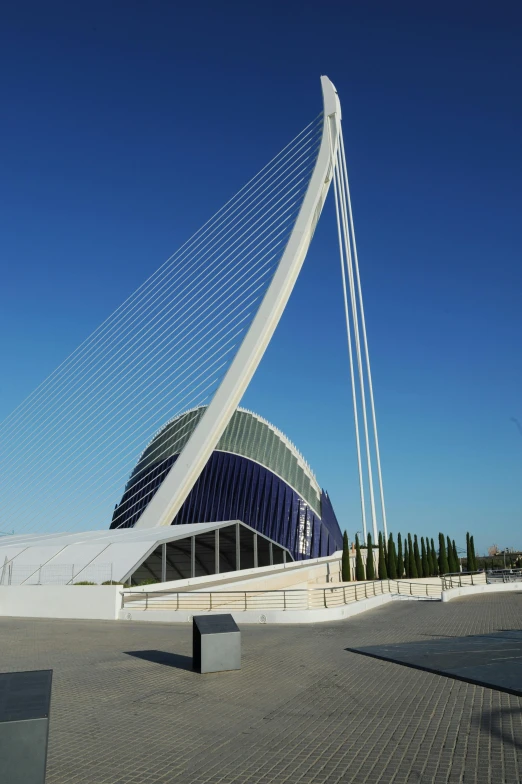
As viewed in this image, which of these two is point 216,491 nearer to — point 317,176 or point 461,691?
point 317,176

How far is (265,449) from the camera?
177 ft

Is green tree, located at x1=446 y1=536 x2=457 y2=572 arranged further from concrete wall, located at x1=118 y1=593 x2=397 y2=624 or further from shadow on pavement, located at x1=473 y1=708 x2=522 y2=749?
shadow on pavement, located at x1=473 y1=708 x2=522 y2=749

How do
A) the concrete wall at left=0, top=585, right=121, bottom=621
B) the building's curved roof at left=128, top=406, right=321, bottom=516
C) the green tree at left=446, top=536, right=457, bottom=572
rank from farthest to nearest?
the building's curved roof at left=128, top=406, right=321, bottom=516 → the green tree at left=446, top=536, right=457, bottom=572 → the concrete wall at left=0, top=585, right=121, bottom=621

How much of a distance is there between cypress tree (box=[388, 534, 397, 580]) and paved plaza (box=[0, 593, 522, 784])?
22115 millimetres

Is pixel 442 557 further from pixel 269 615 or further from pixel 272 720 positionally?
pixel 272 720

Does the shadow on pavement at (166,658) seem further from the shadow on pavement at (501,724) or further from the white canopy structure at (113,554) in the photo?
the white canopy structure at (113,554)

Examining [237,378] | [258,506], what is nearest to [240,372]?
[237,378]

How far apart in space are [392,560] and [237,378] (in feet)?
46.3

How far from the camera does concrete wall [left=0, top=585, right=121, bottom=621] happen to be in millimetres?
18047

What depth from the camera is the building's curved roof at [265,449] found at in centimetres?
5147

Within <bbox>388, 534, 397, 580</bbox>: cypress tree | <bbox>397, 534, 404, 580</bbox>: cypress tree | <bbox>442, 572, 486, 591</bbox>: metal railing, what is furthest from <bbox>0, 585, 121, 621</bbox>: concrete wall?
<bbox>442, 572, 486, 591</bbox>: metal railing

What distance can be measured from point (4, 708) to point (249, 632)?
393 inches

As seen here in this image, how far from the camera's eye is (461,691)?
7.10 metres

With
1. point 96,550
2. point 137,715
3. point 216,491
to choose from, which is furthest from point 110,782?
point 216,491
